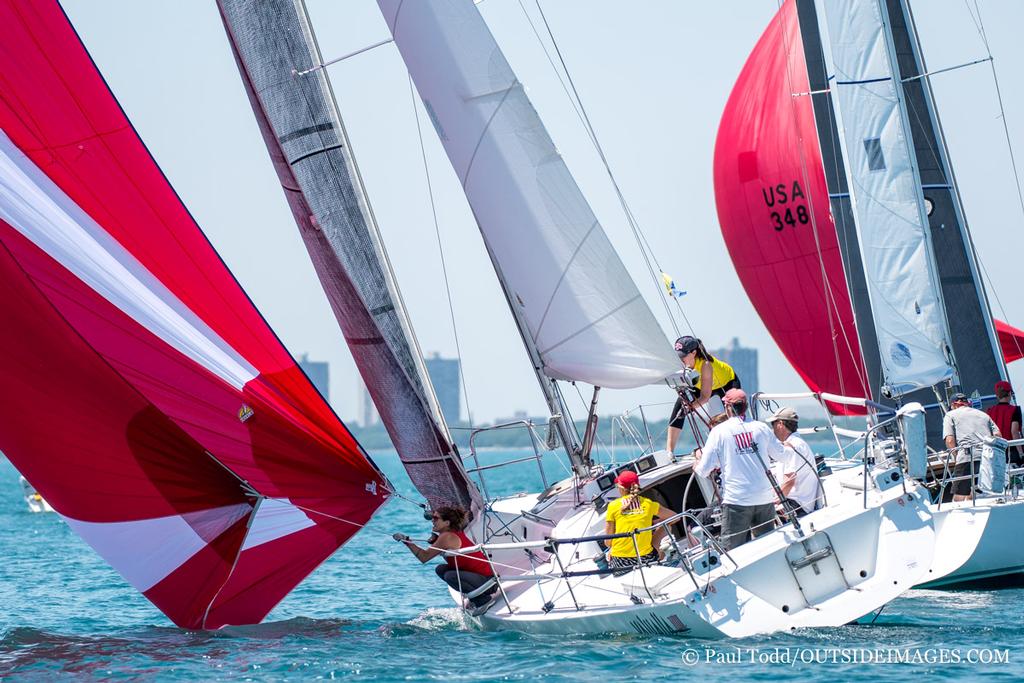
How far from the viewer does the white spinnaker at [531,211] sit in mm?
11070

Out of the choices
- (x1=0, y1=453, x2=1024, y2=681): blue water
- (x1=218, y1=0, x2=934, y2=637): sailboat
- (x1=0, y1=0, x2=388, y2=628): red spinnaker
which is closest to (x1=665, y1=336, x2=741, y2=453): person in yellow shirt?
(x1=218, y1=0, x2=934, y2=637): sailboat

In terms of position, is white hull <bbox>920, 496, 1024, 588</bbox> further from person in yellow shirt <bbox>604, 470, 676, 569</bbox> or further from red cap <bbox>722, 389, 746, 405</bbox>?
red cap <bbox>722, 389, 746, 405</bbox>

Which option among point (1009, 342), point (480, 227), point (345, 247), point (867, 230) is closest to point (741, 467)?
point (480, 227)

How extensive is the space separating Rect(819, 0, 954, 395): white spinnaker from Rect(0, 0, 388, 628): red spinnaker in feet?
21.5

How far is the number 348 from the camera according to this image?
1970 centimetres

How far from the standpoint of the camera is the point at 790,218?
64.9 ft

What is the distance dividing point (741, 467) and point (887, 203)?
646cm

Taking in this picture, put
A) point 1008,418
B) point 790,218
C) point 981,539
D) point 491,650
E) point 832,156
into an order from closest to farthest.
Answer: point 491,650 < point 981,539 < point 1008,418 < point 832,156 < point 790,218

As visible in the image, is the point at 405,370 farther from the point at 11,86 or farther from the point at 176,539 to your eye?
the point at 11,86

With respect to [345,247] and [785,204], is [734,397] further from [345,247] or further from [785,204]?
[785,204]

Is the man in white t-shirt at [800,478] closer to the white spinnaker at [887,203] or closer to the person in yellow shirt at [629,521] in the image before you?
the person in yellow shirt at [629,521]

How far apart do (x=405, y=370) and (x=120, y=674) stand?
10.1 feet

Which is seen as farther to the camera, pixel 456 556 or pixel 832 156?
pixel 832 156

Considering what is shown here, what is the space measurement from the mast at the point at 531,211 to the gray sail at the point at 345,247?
0.92 meters
